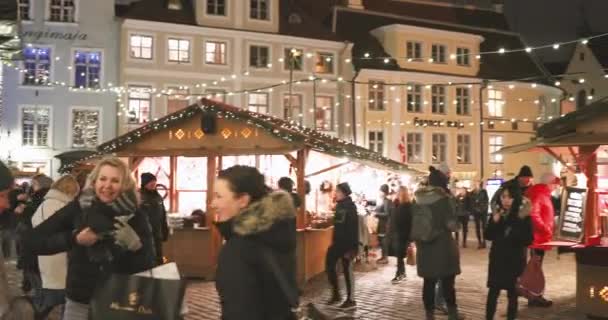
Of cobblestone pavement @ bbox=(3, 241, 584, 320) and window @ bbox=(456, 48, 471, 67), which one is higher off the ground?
window @ bbox=(456, 48, 471, 67)

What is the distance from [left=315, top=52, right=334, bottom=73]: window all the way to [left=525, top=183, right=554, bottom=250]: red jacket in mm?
24769

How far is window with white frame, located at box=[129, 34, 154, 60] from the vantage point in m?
30.4

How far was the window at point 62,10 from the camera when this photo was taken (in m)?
30.2

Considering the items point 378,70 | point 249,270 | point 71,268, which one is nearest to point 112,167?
point 71,268

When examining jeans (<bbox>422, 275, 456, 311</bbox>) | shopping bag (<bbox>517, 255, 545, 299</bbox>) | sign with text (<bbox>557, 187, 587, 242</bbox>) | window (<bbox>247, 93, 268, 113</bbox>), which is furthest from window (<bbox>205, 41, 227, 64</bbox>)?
jeans (<bbox>422, 275, 456, 311</bbox>)

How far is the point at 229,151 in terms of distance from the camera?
12438 millimetres

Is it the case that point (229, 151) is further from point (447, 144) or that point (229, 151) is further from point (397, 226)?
point (447, 144)

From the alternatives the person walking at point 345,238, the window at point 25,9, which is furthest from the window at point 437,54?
the person walking at point 345,238

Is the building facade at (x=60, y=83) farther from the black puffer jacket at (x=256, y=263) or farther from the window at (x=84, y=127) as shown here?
Result: the black puffer jacket at (x=256, y=263)

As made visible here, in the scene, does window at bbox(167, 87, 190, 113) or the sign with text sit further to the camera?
window at bbox(167, 87, 190, 113)

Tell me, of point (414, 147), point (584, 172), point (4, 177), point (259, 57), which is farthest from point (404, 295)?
point (414, 147)

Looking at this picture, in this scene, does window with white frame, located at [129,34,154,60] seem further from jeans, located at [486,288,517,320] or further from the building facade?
jeans, located at [486,288,517,320]

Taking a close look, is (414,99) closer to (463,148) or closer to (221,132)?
(463,148)

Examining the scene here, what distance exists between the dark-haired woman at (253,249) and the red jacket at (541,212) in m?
6.76
